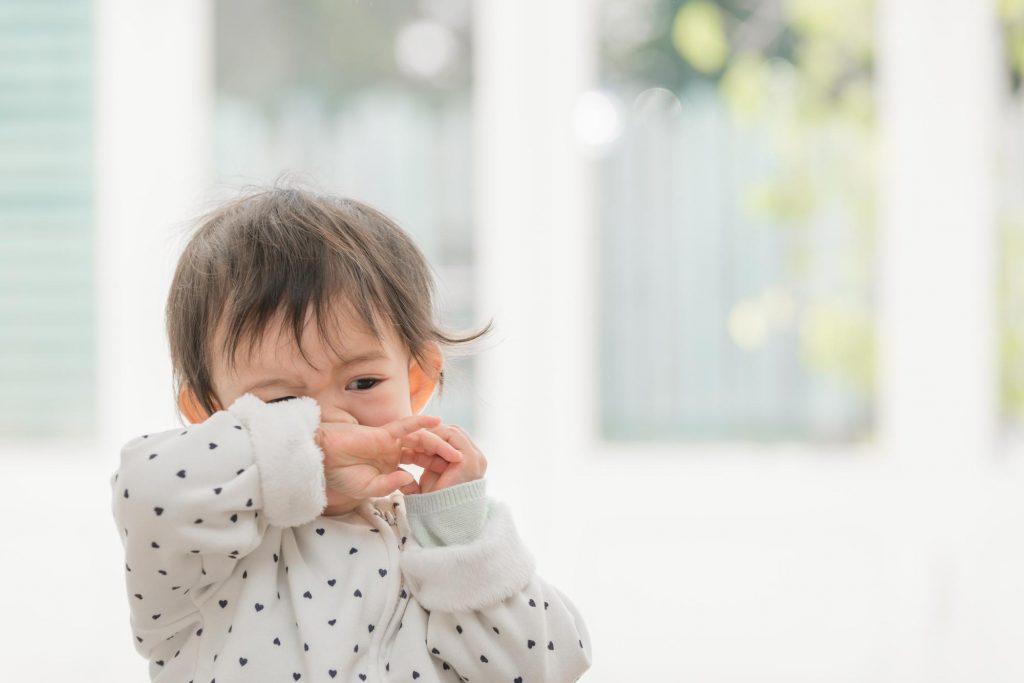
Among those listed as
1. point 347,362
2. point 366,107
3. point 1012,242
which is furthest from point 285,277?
point 1012,242

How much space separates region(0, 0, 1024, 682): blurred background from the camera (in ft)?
8.00

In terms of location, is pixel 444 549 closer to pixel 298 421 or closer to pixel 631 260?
pixel 298 421

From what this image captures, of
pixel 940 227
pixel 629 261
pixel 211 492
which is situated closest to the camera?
pixel 211 492

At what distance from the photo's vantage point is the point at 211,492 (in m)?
0.74

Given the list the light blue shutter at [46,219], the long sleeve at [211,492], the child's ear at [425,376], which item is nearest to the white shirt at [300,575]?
the long sleeve at [211,492]

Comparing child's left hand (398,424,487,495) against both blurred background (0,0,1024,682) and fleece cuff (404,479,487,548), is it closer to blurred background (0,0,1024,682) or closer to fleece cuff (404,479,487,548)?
fleece cuff (404,479,487,548)

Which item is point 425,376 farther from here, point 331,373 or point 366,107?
point 366,107

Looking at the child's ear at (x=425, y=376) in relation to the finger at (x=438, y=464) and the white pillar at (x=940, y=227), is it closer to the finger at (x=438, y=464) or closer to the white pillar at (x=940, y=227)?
the finger at (x=438, y=464)

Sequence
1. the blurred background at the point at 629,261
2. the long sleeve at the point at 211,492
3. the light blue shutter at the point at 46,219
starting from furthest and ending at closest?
the light blue shutter at the point at 46,219, the blurred background at the point at 629,261, the long sleeve at the point at 211,492

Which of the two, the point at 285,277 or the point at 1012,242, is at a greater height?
the point at 1012,242

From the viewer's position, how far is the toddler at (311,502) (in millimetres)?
763

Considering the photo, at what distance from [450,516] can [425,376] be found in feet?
0.51

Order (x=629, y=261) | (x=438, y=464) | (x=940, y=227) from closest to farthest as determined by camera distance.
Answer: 1. (x=438, y=464)
2. (x=940, y=227)
3. (x=629, y=261)

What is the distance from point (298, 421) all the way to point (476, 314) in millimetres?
1778
